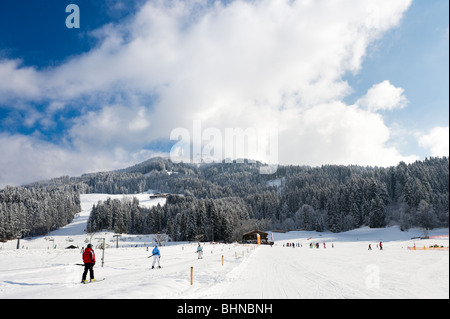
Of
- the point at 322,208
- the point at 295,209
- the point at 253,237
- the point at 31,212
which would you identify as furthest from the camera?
the point at 295,209

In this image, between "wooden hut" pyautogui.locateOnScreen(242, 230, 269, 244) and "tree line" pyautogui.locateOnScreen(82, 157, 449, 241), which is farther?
"wooden hut" pyautogui.locateOnScreen(242, 230, 269, 244)

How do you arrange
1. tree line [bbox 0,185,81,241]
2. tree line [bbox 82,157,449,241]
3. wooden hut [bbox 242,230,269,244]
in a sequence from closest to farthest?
tree line [bbox 82,157,449,241], wooden hut [bbox 242,230,269,244], tree line [bbox 0,185,81,241]

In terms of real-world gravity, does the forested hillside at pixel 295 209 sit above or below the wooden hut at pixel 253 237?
above

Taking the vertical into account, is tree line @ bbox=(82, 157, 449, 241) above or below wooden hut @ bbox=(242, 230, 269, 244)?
above

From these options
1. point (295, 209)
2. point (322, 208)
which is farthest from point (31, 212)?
point (322, 208)

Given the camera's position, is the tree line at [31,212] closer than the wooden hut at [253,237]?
No

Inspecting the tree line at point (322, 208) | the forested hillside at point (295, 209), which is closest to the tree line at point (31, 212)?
the forested hillside at point (295, 209)

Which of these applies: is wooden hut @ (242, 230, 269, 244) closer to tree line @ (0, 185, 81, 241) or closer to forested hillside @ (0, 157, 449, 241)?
forested hillside @ (0, 157, 449, 241)

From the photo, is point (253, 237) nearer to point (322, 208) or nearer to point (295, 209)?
point (322, 208)

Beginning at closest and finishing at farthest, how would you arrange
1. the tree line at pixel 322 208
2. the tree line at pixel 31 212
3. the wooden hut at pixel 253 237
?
the tree line at pixel 322 208 < the wooden hut at pixel 253 237 < the tree line at pixel 31 212

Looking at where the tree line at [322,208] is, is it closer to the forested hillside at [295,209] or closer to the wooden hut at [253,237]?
the forested hillside at [295,209]

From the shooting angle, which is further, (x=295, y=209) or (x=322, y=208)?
(x=295, y=209)

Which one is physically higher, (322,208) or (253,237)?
(322,208)

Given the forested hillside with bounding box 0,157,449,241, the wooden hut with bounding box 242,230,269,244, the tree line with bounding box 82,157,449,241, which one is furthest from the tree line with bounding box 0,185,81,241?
the wooden hut with bounding box 242,230,269,244
